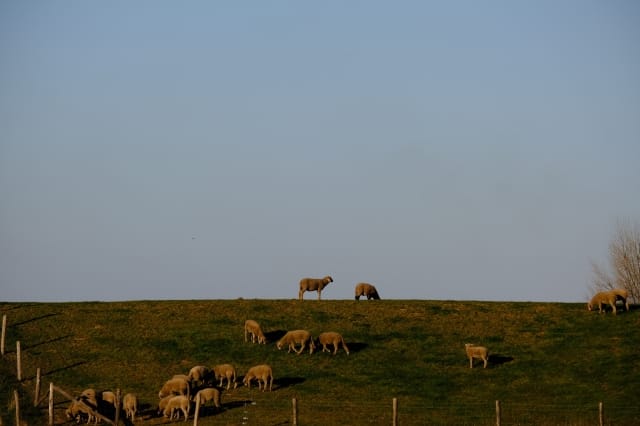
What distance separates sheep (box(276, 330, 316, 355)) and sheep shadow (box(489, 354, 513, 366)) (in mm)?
10571

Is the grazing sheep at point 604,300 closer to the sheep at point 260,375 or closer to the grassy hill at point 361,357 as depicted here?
the grassy hill at point 361,357

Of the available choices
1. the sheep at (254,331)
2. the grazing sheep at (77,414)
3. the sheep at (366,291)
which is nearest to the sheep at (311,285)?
the sheep at (366,291)

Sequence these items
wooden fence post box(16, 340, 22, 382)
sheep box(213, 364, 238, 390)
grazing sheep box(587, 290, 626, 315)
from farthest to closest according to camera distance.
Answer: grazing sheep box(587, 290, 626, 315), wooden fence post box(16, 340, 22, 382), sheep box(213, 364, 238, 390)

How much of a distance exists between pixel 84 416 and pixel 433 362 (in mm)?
21277

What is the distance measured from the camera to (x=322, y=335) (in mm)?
67312

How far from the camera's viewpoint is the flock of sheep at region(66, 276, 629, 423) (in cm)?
5447

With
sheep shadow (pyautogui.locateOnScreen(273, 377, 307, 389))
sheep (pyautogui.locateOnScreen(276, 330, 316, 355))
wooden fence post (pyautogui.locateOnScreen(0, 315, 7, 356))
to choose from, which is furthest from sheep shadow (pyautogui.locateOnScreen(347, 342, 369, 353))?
wooden fence post (pyautogui.locateOnScreen(0, 315, 7, 356))

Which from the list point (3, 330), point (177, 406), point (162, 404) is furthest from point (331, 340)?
point (3, 330)

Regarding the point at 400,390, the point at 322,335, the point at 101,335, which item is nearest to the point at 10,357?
the point at 101,335

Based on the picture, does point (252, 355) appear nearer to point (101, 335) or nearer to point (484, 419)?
point (101, 335)

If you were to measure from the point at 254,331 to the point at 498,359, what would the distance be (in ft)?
48.9

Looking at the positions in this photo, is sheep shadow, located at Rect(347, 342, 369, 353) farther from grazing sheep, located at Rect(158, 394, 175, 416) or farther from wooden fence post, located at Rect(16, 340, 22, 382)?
wooden fence post, located at Rect(16, 340, 22, 382)

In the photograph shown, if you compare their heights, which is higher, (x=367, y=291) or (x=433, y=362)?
(x=367, y=291)

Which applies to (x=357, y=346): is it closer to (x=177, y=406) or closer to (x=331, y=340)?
(x=331, y=340)
